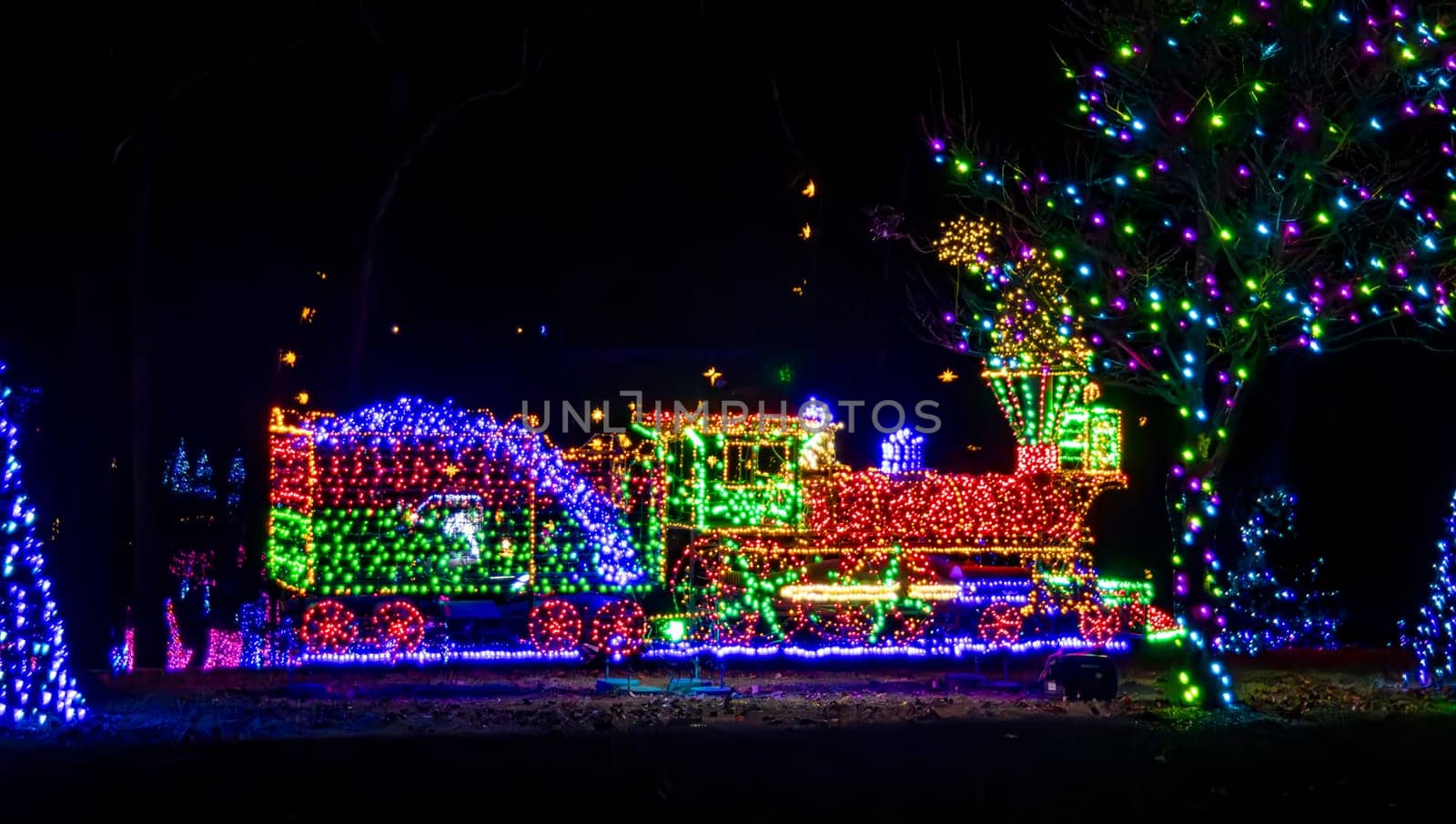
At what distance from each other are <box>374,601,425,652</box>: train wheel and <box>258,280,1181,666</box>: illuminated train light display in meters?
0.02

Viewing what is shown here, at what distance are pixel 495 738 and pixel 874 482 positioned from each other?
5739 mm

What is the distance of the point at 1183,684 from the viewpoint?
11852 millimetres

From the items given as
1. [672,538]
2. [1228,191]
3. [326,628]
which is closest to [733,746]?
[672,538]

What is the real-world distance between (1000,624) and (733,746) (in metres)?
5.91

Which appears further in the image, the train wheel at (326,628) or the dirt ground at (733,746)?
the train wheel at (326,628)

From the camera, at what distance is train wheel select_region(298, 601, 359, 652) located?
13.1m

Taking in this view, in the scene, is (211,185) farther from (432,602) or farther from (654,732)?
(654,732)

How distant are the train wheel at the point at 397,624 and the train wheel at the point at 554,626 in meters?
1.16

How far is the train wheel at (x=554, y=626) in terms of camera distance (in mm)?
13625

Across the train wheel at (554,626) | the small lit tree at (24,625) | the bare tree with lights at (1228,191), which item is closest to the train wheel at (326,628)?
the train wheel at (554,626)

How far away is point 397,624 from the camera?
13258 millimetres

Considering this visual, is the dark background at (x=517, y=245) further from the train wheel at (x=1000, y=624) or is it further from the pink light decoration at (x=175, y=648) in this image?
the train wheel at (x=1000, y=624)

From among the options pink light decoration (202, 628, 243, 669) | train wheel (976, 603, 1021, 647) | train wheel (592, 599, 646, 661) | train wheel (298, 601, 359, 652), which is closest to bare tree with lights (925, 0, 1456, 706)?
train wheel (976, 603, 1021, 647)

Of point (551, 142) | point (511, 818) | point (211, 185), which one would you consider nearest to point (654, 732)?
point (511, 818)
